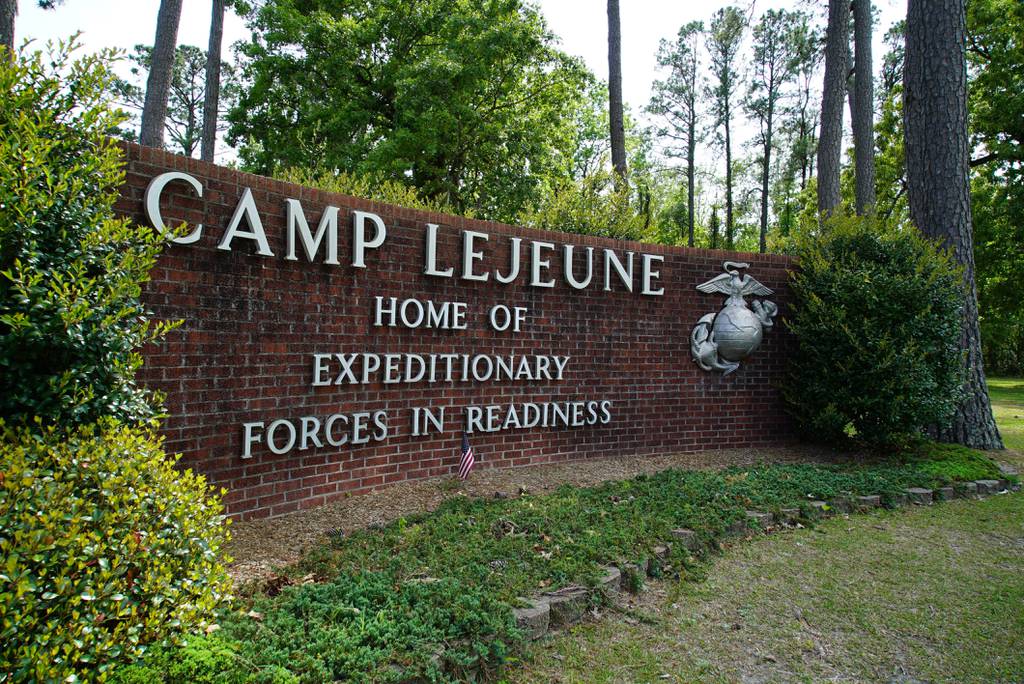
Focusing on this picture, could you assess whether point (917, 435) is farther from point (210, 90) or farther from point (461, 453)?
point (210, 90)

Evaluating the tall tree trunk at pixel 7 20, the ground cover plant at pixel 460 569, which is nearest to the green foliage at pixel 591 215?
the ground cover plant at pixel 460 569

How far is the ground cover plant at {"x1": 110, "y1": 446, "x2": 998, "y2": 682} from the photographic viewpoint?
108 inches

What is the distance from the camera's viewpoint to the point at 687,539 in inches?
184

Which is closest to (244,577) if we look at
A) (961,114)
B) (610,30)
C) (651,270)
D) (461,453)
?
(461,453)

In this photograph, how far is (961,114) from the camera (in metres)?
8.59

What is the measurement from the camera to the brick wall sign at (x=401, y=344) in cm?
443

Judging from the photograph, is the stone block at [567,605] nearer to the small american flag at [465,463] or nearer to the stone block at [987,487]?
the small american flag at [465,463]

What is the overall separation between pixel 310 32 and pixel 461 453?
13.5m

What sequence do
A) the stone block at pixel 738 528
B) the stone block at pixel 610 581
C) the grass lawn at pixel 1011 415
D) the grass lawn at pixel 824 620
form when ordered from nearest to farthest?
the grass lawn at pixel 824 620, the stone block at pixel 610 581, the stone block at pixel 738 528, the grass lawn at pixel 1011 415

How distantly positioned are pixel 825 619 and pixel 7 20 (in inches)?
440

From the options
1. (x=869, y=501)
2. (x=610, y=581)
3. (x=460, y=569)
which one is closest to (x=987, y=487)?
(x=869, y=501)

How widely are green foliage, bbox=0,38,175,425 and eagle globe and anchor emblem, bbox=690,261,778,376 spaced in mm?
6131

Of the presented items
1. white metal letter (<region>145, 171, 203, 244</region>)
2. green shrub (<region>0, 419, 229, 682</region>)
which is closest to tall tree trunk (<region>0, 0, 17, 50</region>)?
white metal letter (<region>145, 171, 203, 244</region>)

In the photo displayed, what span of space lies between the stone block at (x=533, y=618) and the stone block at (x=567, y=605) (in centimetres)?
6
